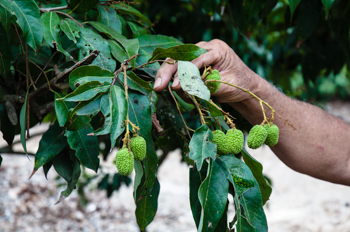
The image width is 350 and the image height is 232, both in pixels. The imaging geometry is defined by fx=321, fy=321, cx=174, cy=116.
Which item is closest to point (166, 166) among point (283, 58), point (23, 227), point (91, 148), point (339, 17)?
point (23, 227)

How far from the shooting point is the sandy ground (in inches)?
110

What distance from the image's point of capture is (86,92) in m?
0.52

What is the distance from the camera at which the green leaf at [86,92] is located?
51 cm

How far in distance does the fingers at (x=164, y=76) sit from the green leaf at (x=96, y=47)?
0.30 feet

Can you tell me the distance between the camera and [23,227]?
2.71 meters

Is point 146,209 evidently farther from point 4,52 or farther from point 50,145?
point 4,52

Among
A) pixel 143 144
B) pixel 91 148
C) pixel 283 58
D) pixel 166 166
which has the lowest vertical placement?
pixel 166 166

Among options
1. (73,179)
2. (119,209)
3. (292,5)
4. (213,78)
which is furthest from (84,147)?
(119,209)

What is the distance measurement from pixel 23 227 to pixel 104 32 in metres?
2.56

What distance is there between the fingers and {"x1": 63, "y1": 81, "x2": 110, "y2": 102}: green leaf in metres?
0.13

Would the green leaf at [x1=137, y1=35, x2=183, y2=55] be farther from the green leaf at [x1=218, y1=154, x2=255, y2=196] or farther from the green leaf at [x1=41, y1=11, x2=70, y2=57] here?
the green leaf at [x1=218, y1=154, x2=255, y2=196]

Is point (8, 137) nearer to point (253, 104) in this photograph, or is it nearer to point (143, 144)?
point (143, 144)

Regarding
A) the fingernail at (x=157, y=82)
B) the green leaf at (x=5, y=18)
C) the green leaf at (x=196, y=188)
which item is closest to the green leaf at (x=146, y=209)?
the green leaf at (x=196, y=188)

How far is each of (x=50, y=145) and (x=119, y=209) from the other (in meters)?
2.68
